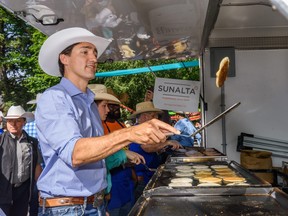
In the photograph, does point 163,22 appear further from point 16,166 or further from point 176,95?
point 16,166

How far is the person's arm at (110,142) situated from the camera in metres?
1.72

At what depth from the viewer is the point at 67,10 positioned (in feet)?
11.6

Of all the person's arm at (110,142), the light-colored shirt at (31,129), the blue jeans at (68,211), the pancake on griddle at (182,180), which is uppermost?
the light-colored shirt at (31,129)

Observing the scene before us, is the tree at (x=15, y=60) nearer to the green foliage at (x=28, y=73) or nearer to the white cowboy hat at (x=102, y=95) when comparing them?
the green foliage at (x=28, y=73)

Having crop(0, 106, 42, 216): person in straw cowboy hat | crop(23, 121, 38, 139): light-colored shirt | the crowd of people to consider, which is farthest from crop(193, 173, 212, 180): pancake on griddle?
crop(23, 121, 38, 139): light-colored shirt

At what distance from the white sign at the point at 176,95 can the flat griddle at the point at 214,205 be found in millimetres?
3421

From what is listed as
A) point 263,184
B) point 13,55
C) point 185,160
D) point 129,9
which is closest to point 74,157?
point 263,184

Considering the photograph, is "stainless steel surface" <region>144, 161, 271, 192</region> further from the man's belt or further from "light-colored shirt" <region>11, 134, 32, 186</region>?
"light-colored shirt" <region>11, 134, 32, 186</region>

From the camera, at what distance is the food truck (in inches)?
94.3

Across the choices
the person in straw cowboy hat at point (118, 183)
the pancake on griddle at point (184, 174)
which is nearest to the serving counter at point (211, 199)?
the pancake on griddle at point (184, 174)

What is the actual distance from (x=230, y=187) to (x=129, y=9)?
1.88 m

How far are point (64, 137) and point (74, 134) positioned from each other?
51 mm

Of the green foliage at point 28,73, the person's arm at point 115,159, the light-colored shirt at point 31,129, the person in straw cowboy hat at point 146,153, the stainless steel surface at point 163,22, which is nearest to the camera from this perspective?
the person's arm at point 115,159

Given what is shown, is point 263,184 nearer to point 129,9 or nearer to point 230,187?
point 230,187
